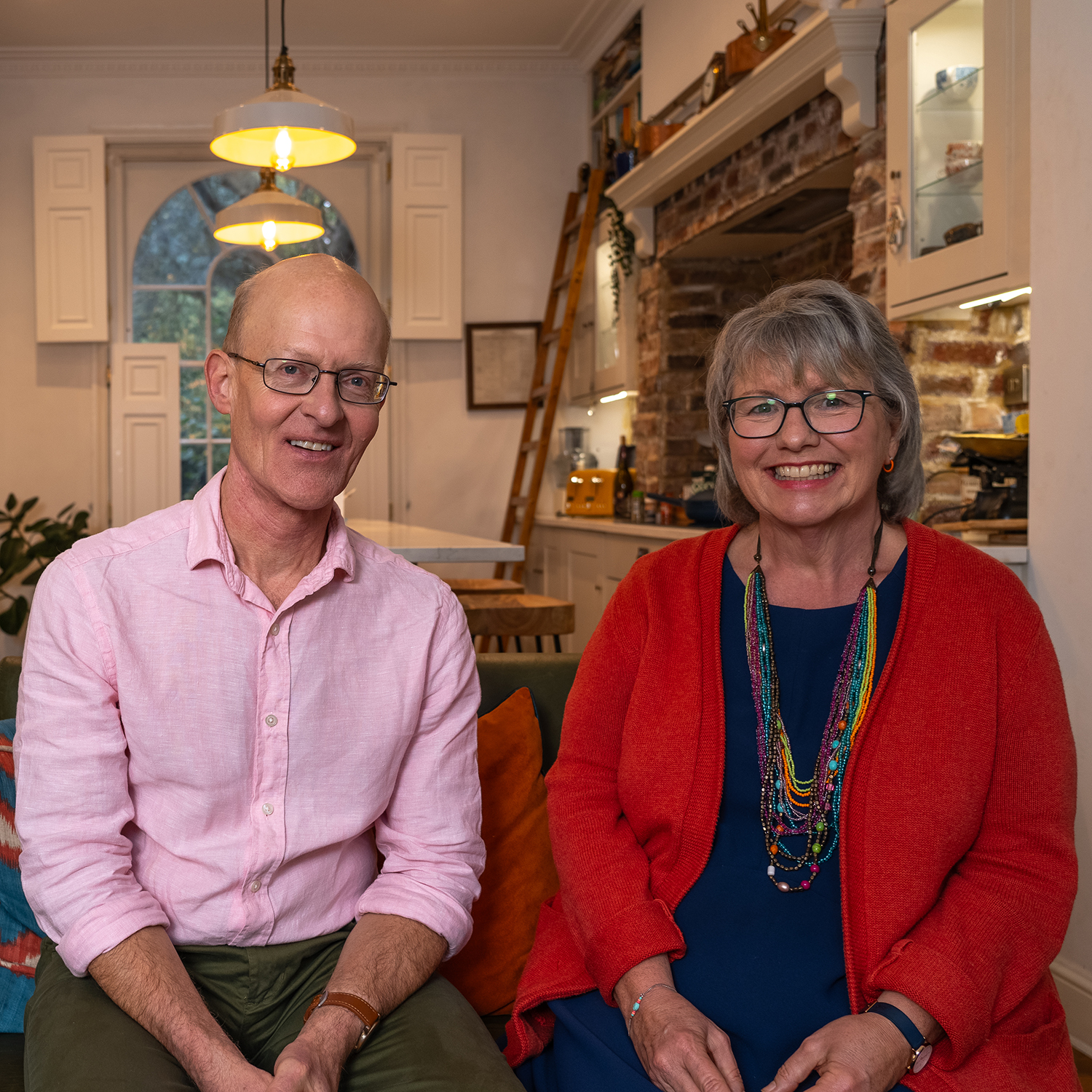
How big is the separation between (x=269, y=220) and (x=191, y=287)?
255 centimetres

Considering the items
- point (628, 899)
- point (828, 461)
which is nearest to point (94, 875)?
point (628, 899)

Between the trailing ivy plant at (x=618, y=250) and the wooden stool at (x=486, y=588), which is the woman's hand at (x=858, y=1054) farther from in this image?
the trailing ivy plant at (x=618, y=250)

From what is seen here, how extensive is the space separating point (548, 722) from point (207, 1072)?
0.86 m

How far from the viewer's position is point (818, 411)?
4.72 feet

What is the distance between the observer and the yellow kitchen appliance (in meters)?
5.62

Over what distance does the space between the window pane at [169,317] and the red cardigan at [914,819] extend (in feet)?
18.3

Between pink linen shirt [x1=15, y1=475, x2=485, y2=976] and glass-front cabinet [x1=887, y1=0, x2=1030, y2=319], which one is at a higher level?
glass-front cabinet [x1=887, y1=0, x2=1030, y2=319]

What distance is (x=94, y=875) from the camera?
1.25m

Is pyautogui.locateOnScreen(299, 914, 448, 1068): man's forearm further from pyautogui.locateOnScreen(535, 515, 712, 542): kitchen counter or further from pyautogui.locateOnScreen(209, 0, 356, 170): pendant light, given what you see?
pyautogui.locateOnScreen(209, 0, 356, 170): pendant light

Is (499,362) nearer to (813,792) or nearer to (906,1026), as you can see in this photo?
(813,792)

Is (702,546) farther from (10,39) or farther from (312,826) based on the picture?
(10,39)

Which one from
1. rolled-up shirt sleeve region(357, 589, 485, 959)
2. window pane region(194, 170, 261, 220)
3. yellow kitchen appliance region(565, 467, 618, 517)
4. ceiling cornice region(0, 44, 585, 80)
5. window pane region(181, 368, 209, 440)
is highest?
ceiling cornice region(0, 44, 585, 80)

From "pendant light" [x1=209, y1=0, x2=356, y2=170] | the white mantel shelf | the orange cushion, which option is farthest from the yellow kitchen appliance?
the orange cushion

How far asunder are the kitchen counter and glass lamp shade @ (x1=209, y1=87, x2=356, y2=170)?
1.61 meters
